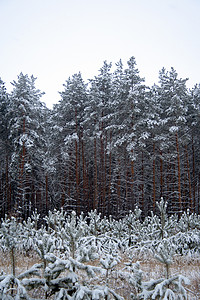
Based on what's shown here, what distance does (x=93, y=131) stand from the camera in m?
23.9

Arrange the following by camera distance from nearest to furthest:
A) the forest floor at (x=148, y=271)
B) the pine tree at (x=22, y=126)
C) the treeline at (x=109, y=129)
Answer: the forest floor at (x=148, y=271) → the treeline at (x=109, y=129) → the pine tree at (x=22, y=126)

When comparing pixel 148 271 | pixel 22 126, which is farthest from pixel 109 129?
pixel 148 271

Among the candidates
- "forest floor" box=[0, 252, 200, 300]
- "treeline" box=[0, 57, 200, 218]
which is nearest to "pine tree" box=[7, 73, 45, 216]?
"treeline" box=[0, 57, 200, 218]

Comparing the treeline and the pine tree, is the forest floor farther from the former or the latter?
the pine tree

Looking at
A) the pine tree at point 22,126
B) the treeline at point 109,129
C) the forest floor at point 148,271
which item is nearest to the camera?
the forest floor at point 148,271

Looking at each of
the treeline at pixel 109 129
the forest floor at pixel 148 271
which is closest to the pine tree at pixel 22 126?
the treeline at pixel 109 129

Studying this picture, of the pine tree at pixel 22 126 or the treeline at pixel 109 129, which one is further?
the pine tree at pixel 22 126

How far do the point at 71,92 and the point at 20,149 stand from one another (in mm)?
7637

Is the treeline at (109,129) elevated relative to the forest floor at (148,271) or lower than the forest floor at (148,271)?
elevated

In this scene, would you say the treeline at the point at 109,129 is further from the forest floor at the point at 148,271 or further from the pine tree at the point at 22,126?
the forest floor at the point at 148,271

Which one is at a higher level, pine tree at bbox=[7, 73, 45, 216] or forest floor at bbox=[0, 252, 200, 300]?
pine tree at bbox=[7, 73, 45, 216]

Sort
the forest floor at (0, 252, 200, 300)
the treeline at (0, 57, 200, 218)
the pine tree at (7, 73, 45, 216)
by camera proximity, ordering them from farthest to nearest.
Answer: the pine tree at (7, 73, 45, 216) < the treeline at (0, 57, 200, 218) < the forest floor at (0, 252, 200, 300)

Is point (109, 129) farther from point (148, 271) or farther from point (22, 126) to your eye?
point (148, 271)

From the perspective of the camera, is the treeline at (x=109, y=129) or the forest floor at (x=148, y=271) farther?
the treeline at (x=109, y=129)
